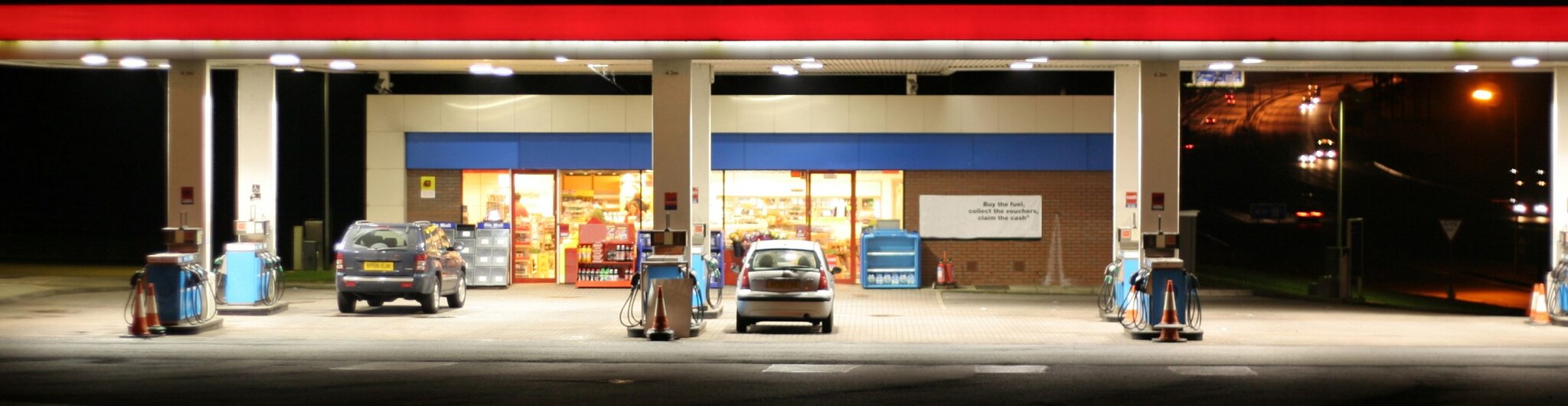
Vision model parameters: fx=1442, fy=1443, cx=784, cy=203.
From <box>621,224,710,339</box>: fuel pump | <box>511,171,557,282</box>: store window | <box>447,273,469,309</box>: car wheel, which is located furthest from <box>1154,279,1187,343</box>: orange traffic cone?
<box>511,171,557,282</box>: store window

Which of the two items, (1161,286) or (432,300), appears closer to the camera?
(1161,286)

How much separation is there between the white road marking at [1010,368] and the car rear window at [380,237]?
1040 centimetres

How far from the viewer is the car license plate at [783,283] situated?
715 inches

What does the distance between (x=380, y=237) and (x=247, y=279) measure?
2068 millimetres

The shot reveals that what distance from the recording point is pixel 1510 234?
5572cm

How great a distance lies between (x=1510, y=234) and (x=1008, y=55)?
4568cm

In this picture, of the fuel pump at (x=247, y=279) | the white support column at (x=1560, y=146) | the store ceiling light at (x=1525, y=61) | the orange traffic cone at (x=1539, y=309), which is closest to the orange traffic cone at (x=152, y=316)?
the fuel pump at (x=247, y=279)

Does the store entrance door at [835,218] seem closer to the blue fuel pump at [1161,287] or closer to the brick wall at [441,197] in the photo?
the brick wall at [441,197]

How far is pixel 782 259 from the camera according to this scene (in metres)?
18.6

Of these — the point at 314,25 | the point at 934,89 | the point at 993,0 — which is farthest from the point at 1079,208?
the point at 314,25

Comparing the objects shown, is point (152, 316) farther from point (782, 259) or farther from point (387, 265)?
point (782, 259)

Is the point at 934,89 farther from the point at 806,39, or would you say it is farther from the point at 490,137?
the point at 806,39

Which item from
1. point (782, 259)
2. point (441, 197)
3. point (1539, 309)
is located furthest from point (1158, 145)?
point (441, 197)

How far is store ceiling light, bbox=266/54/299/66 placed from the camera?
1844 centimetres
